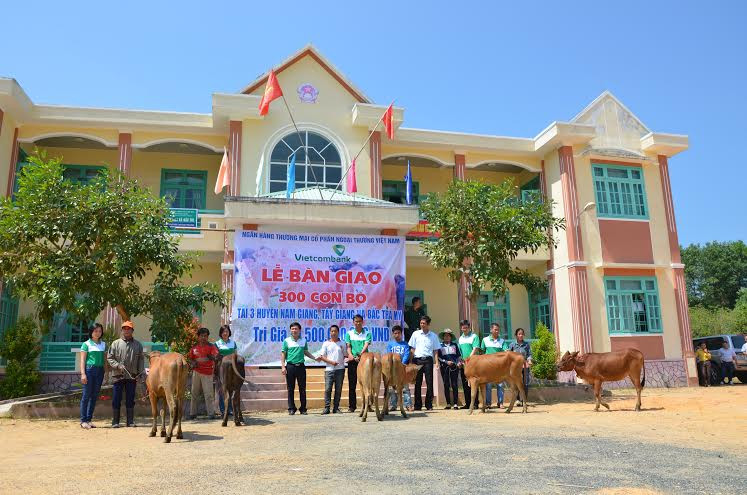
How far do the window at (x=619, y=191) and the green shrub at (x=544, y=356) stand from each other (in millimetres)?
4353

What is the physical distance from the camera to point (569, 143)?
1819 centimetres

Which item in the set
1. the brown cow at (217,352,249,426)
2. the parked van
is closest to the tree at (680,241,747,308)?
the parked van

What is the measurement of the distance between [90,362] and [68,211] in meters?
2.85

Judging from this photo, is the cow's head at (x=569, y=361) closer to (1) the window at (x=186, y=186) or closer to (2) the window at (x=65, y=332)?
(1) the window at (x=186, y=186)

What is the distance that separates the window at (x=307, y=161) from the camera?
54.5 feet

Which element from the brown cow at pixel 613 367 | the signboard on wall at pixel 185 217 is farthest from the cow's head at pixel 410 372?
the signboard on wall at pixel 185 217

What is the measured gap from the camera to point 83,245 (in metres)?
10.7

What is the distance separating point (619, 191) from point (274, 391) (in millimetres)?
12669

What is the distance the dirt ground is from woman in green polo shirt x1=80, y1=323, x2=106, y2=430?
1.09 feet

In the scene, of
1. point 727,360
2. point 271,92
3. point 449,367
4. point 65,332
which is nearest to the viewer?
point 449,367

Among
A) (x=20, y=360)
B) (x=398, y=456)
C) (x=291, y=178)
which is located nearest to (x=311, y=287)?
(x=291, y=178)

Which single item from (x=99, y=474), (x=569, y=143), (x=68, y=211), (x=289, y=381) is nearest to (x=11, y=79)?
(x=68, y=211)

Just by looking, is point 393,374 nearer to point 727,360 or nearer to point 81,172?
point 81,172

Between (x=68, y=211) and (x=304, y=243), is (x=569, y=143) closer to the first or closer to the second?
(x=304, y=243)
